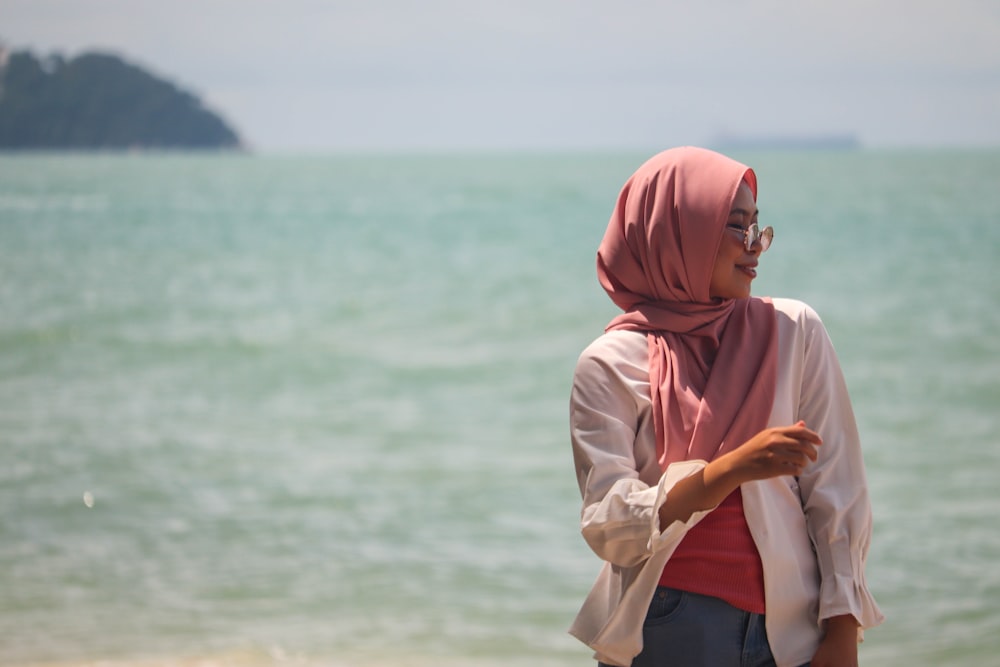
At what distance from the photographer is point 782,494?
1.58m

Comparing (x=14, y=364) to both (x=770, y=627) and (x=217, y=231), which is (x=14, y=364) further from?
(x=217, y=231)

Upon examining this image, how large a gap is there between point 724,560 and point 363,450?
18.0 ft

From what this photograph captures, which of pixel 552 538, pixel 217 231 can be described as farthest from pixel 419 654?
pixel 217 231

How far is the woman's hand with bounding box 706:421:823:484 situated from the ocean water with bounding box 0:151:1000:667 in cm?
267

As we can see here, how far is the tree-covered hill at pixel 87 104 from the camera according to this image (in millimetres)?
15953

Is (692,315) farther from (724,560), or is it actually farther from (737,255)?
(724,560)

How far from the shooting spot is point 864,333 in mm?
10922

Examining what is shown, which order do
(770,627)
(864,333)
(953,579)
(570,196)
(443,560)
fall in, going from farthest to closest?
(570,196), (864,333), (443,560), (953,579), (770,627)

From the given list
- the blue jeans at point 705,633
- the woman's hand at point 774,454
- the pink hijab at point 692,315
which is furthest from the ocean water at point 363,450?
the woman's hand at point 774,454

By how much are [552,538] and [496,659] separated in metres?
1.30

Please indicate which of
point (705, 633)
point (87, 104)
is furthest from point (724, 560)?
point (87, 104)

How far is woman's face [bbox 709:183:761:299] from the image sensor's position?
1.59 metres

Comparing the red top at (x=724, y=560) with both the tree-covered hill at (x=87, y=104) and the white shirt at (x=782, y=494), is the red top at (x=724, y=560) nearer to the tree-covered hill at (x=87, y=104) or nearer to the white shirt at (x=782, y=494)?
the white shirt at (x=782, y=494)

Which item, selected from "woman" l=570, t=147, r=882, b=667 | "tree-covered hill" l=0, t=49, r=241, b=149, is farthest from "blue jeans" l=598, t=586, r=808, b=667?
"tree-covered hill" l=0, t=49, r=241, b=149
